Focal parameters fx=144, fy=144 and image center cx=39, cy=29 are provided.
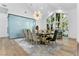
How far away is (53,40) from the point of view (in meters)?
2.54

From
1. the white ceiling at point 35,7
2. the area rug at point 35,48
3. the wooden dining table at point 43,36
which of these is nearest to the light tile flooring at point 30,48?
the area rug at point 35,48

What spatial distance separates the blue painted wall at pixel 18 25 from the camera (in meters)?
2.51

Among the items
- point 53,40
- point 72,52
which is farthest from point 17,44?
point 72,52

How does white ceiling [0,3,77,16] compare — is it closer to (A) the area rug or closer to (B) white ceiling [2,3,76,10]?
(B) white ceiling [2,3,76,10]

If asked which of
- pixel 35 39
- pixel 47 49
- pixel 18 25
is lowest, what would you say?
pixel 47 49

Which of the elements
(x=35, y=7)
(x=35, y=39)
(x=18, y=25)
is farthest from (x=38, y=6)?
(x=35, y=39)

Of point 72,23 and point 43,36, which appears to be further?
point 43,36

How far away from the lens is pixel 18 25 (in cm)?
250

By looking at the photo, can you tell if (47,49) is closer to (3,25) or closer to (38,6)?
(38,6)

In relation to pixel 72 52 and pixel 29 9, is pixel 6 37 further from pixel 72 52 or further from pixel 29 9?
pixel 72 52

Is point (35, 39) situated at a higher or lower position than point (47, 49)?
higher

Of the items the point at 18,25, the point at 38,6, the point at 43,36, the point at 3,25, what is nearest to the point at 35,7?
the point at 38,6

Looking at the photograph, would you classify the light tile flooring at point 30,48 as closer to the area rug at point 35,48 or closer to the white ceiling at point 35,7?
the area rug at point 35,48

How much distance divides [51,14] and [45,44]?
1.78ft
